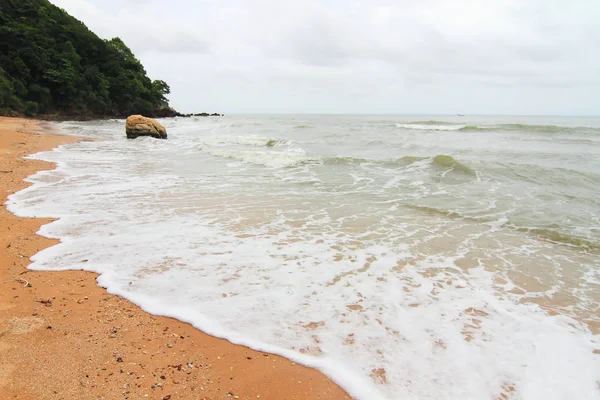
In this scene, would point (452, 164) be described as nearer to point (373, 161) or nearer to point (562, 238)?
point (373, 161)

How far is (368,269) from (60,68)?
46.4 m

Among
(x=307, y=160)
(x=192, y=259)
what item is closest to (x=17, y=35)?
(x=307, y=160)

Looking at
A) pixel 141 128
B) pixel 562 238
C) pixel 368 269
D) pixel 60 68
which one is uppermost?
pixel 60 68

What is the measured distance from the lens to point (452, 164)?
1211 centimetres

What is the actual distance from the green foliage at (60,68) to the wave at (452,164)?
112ft

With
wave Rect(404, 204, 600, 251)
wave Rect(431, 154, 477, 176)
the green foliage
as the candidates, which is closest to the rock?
the green foliage

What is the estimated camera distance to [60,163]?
10.8m

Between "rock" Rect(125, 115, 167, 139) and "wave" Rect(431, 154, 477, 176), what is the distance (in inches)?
678

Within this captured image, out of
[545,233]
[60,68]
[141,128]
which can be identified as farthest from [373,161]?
[60,68]

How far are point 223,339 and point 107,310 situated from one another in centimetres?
115

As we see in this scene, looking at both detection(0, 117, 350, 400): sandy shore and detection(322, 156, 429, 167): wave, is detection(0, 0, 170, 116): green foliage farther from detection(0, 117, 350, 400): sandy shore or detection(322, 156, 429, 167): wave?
detection(0, 117, 350, 400): sandy shore

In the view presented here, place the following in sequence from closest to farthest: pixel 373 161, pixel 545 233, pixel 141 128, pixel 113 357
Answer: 1. pixel 113 357
2. pixel 545 233
3. pixel 373 161
4. pixel 141 128

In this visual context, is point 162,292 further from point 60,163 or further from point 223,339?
point 60,163

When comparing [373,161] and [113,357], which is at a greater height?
[113,357]
